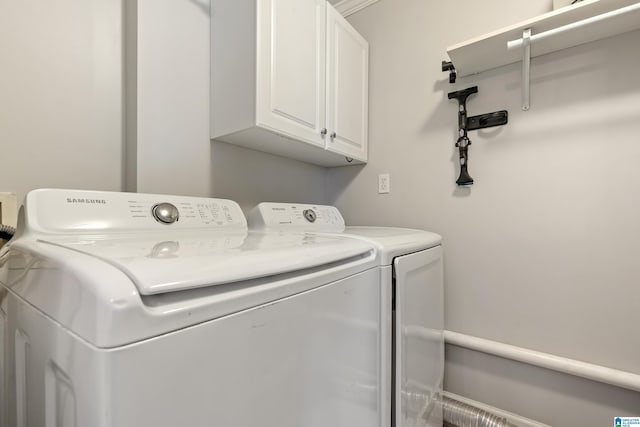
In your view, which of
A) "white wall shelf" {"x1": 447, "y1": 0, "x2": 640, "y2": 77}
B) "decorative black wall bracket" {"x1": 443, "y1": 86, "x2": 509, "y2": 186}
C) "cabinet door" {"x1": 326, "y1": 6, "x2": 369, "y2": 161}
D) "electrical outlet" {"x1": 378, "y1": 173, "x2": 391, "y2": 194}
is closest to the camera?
"white wall shelf" {"x1": 447, "y1": 0, "x2": 640, "y2": 77}

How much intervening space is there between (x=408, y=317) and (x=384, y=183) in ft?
3.34

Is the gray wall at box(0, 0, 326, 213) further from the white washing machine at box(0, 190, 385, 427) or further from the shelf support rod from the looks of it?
the shelf support rod

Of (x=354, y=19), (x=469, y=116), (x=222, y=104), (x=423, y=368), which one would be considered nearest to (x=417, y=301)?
(x=423, y=368)

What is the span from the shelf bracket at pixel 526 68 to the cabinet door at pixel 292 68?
0.86m

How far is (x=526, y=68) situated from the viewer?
4.00 feet

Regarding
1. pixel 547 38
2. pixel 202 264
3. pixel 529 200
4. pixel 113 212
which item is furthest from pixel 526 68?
pixel 113 212

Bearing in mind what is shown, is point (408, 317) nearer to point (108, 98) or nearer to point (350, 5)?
point (108, 98)

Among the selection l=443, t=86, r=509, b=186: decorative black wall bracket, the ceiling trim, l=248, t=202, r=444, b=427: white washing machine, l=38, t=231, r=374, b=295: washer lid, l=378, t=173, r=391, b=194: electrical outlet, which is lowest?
l=248, t=202, r=444, b=427: white washing machine

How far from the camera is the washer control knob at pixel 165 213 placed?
926 mm

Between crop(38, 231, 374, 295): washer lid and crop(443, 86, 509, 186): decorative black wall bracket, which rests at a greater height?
crop(443, 86, 509, 186): decorative black wall bracket

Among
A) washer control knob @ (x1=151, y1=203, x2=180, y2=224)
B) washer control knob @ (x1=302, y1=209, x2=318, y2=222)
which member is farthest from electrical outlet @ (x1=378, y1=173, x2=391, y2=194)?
washer control knob @ (x1=151, y1=203, x2=180, y2=224)

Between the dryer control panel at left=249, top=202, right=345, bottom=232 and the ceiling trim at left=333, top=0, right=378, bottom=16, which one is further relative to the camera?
the ceiling trim at left=333, top=0, right=378, bottom=16

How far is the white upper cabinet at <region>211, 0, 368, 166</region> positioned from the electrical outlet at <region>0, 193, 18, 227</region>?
2.34ft

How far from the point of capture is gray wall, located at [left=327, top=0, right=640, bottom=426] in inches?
44.9
